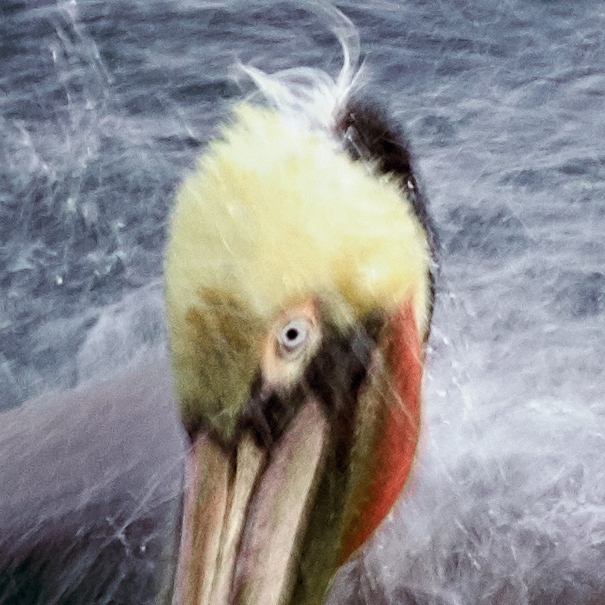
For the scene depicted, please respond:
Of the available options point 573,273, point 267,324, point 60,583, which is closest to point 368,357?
point 267,324

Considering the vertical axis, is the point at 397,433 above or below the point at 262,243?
below

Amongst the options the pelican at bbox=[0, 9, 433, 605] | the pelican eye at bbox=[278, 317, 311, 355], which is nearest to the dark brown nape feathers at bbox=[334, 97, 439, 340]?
the pelican at bbox=[0, 9, 433, 605]

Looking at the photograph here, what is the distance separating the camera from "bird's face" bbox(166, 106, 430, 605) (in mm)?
815

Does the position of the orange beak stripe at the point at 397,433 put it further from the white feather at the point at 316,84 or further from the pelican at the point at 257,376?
the white feather at the point at 316,84

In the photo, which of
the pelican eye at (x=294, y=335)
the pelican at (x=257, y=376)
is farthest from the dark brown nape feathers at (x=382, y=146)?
the pelican eye at (x=294, y=335)

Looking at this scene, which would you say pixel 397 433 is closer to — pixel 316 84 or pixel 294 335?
pixel 294 335

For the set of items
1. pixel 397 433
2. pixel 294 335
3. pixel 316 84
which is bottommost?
pixel 397 433

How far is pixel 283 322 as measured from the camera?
82 centimetres

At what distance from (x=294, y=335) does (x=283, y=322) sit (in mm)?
14

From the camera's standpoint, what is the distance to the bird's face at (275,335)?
0.81m

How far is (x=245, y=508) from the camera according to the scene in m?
0.82

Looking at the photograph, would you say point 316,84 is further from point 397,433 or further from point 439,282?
point 397,433

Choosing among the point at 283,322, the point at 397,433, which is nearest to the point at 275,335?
the point at 283,322

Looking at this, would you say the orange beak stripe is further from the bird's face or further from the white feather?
the white feather
